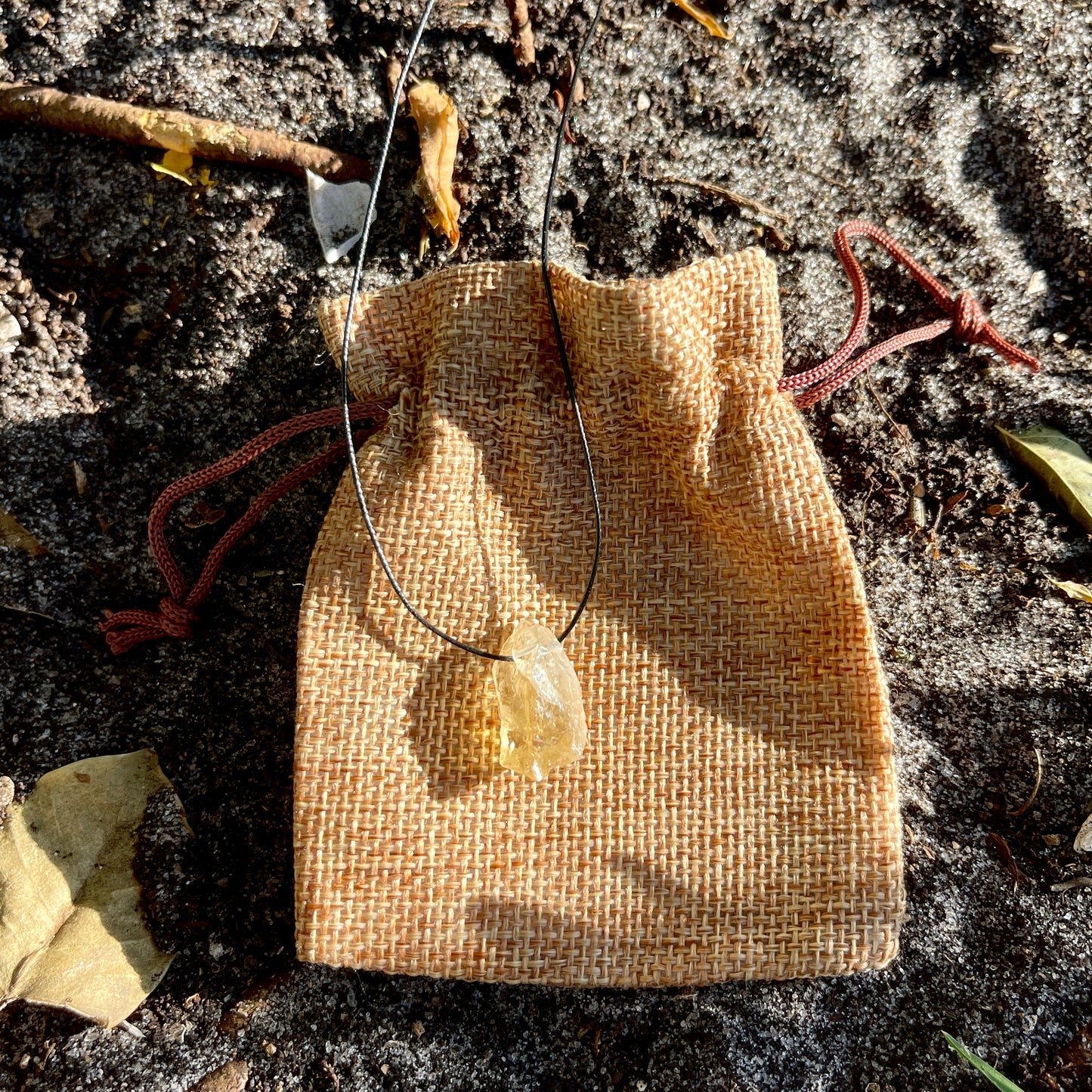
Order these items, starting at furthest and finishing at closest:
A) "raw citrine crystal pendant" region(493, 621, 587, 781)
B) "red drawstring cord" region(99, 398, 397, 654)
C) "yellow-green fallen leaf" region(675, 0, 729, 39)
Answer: "yellow-green fallen leaf" region(675, 0, 729, 39) → "red drawstring cord" region(99, 398, 397, 654) → "raw citrine crystal pendant" region(493, 621, 587, 781)

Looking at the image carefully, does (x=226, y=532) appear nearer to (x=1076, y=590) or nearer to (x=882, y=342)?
(x=882, y=342)

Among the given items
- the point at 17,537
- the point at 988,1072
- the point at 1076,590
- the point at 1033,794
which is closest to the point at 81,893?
the point at 17,537

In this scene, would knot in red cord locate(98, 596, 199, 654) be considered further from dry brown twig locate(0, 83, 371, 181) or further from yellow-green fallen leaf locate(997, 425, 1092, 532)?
yellow-green fallen leaf locate(997, 425, 1092, 532)

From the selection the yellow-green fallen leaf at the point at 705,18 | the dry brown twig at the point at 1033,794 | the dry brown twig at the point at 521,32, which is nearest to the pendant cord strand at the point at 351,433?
the dry brown twig at the point at 521,32

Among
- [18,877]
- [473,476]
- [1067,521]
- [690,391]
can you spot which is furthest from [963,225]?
[18,877]

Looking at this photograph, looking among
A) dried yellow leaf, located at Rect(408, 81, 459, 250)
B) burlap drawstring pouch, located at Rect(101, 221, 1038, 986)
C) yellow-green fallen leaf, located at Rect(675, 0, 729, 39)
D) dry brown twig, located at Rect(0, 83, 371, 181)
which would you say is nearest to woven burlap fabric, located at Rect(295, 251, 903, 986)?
burlap drawstring pouch, located at Rect(101, 221, 1038, 986)

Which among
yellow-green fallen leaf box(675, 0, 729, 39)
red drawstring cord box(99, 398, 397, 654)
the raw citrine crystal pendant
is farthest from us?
yellow-green fallen leaf box(675, 0, 729, 39)
